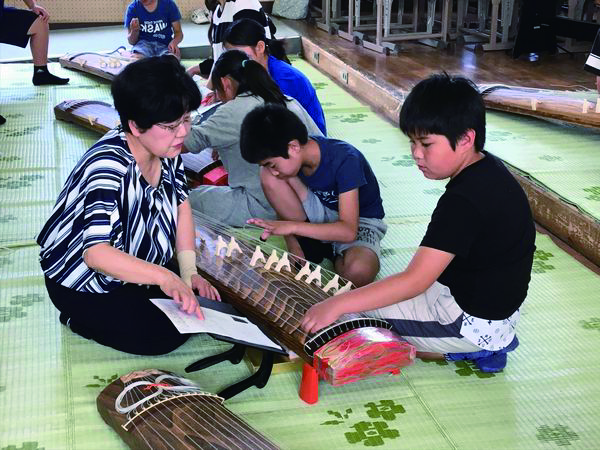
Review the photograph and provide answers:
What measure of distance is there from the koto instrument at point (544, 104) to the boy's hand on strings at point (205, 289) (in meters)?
2.34

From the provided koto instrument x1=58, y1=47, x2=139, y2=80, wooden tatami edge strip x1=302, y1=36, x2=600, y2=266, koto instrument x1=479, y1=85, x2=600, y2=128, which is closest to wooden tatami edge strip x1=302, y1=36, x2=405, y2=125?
wooden tatami edge strip x1=302, y1=36, x2=600, y2=266

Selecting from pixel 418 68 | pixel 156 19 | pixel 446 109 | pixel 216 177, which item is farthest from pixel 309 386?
pixel 156 19

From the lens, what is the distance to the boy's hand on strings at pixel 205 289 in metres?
2.12

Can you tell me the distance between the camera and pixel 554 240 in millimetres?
2969

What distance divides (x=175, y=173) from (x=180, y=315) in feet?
1.75

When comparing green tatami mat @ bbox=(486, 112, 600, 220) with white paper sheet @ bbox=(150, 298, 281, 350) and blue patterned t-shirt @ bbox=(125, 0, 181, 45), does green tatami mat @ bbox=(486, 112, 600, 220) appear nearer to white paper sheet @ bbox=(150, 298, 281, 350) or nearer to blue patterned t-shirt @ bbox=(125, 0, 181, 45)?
white paper sheet @ bbox=(150, 298, 281, 350)

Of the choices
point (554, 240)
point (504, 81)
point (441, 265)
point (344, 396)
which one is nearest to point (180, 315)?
point (344, 396)

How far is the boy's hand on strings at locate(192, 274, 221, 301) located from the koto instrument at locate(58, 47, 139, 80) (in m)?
3.21

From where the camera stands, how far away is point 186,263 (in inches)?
87.0

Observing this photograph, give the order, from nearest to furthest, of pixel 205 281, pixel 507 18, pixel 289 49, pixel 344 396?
pixel 344 396, pixel 205 281, pixel 507 18, pixel 289 49

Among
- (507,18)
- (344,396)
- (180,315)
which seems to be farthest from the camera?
(507,18)

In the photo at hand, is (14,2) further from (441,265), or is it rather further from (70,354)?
(441,265)

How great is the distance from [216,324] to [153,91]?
57 centimetres

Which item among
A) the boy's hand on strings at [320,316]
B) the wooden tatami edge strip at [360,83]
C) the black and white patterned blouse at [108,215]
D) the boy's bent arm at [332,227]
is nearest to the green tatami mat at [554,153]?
the wooden tatami edge strip at [360,83]
